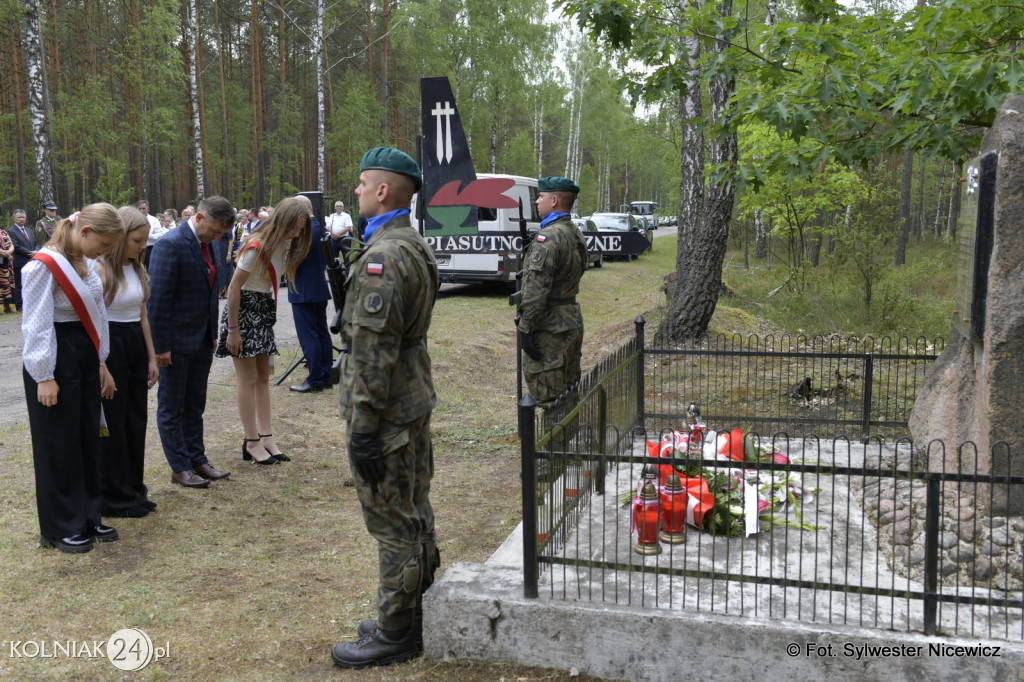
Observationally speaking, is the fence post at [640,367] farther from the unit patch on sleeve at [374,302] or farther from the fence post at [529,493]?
the unit patch on sleeve at [374,302]

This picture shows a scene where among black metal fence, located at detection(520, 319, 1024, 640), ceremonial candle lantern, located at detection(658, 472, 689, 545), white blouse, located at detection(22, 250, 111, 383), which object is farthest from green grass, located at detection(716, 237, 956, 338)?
white blouse, located at detection(22, 250, 111, 383)

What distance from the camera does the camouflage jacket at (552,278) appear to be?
5898 mm

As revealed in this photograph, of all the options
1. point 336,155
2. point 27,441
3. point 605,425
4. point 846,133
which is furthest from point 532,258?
point 336,155

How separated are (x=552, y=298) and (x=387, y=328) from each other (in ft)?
9.65

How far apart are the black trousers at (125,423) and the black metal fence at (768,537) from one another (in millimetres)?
2432

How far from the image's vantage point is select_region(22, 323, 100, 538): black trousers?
4.30m

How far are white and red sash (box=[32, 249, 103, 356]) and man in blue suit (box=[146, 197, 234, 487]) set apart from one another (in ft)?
3.13

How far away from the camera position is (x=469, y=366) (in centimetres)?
1015

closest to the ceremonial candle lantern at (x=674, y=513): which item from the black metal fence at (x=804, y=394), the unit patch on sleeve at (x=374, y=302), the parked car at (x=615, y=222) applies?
the unit patch on sleeve at (x=374, y=302)

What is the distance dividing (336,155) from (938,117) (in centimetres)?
3062

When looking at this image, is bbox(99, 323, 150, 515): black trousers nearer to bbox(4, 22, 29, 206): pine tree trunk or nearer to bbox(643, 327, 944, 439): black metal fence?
bbox(643, 327, 944, 439): black metal fence

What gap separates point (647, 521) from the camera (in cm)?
390

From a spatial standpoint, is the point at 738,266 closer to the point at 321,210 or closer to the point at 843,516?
the point at 321,210

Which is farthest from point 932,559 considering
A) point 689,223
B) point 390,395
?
point 689,223
